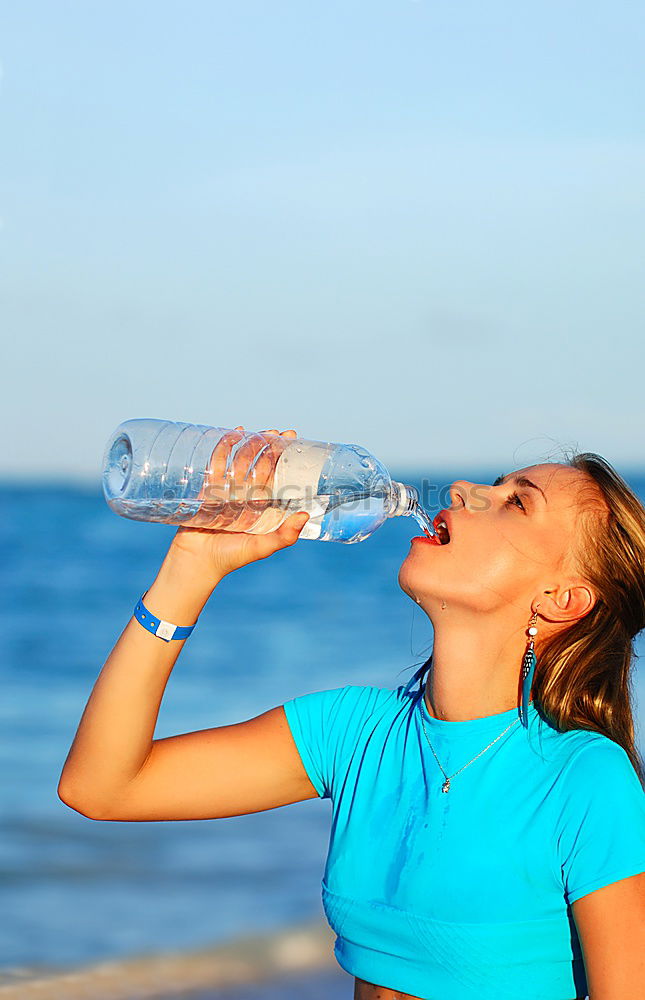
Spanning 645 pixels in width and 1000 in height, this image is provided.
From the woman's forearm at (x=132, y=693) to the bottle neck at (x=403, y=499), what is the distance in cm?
58

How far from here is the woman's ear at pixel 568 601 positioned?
9.08 feet

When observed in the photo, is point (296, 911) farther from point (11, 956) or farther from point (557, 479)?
point (557, 479)

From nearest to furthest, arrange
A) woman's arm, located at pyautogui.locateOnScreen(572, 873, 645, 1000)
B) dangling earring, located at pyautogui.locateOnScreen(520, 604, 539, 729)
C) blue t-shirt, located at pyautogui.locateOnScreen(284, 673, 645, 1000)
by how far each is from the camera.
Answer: woman's arm, located at pyautogui.locateOnScreen(572, 873, 645, 1000) → blue t-shirt, located at pyautogui.locateOnScreen(284, 673, 645, 1000) → dangling earring, located at pyautogui.locateOnScreen(520, 604, 539, 729)

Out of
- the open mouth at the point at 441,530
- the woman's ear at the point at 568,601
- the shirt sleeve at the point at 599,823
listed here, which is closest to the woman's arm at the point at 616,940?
the shirt sleeve at the point at 599,823

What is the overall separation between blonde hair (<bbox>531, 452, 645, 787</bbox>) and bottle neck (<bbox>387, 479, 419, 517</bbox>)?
17.3 inches

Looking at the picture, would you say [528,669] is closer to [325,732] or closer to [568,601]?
[568,601]

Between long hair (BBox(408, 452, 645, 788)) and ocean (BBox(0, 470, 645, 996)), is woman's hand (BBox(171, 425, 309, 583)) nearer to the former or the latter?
ocean (BBox(0, 470, 645, 996))

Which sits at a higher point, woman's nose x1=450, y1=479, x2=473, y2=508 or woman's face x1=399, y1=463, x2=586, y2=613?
woman's nose x1=450, y1=479, x2=473, y2=508

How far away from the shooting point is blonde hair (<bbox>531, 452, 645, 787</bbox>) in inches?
107

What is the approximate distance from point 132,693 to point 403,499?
825mm

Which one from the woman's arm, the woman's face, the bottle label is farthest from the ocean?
the woman's arm

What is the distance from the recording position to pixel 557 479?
283 cm

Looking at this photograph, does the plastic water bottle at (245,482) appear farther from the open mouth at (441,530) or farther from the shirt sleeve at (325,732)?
the shirt sleeve at (325,732)


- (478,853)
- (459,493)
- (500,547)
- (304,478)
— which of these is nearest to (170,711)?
(304,478)
